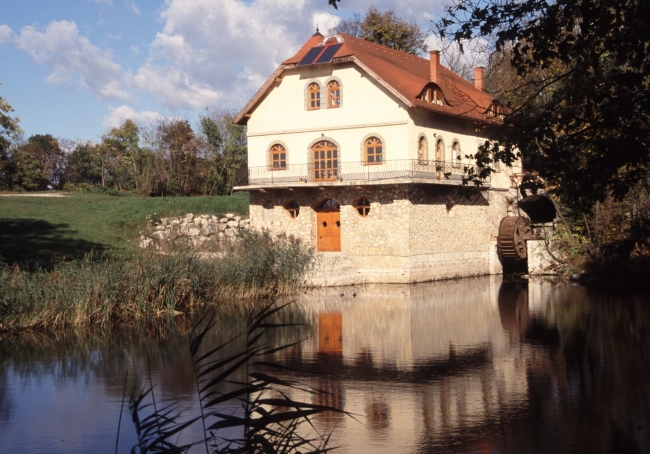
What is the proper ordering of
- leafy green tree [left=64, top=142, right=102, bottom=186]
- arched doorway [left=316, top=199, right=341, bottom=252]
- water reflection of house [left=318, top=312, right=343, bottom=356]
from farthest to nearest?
leafy green tree [left=64, top=142, right=102, bottom=186] < arched doorway [left=316, top=199, right=341, bottom=252] < water reflection of house [left=318, top=312, right=343, bottom=356]

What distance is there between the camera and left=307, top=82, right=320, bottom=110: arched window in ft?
93.7

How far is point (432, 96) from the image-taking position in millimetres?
28641

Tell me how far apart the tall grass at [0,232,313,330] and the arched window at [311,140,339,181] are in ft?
25.6

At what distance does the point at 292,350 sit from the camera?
567 inches

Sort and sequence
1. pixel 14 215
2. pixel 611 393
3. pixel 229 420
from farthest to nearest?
pixel 14 215 < pixel 611 393 < pixel 229 420

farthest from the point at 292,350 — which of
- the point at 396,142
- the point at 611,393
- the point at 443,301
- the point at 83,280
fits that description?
the point at 396,142

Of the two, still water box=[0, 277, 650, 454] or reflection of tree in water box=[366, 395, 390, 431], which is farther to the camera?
reflection of tree in water box=[366, 395, 390, 431]

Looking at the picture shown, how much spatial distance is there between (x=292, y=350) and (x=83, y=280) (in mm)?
4907

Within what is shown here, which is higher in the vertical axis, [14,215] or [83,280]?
[14,215]

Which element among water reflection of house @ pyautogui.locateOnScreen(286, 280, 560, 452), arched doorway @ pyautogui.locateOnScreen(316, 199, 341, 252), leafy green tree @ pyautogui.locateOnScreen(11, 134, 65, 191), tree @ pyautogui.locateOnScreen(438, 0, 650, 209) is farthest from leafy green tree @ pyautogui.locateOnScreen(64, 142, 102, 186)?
tree @ pyautogui.locateOnScreen(438, 0, 650, 209)

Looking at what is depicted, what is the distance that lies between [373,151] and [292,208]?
404 cm

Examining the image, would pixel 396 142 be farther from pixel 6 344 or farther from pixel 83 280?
pixel 6 344

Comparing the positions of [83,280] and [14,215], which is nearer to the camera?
[83,280]

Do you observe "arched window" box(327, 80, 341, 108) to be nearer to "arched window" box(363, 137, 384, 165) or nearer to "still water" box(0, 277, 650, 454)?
"arched window" box(363, 137, 384, 165)
